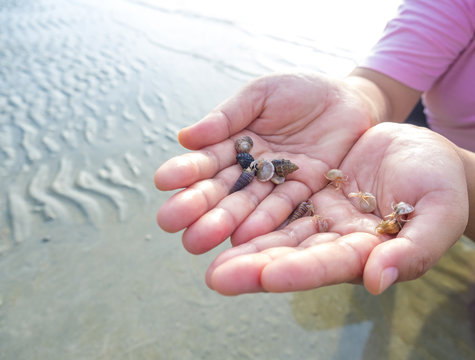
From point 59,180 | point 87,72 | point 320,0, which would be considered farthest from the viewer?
point 320,0

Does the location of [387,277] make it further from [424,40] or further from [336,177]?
[424,40]

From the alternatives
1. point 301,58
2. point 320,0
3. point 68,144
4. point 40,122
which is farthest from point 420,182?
point 320,0

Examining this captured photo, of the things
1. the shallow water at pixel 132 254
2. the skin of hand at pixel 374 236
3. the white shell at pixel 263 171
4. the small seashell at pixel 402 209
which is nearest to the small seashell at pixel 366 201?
the skin of hand at pixel 374 236

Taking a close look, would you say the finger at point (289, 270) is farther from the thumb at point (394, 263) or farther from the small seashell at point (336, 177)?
the small seashell at point (336, 177)

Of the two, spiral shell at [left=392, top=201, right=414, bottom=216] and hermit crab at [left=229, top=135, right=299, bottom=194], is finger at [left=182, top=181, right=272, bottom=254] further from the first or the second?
spiral shell at [left=392, top=201, right=414, bottom=216]

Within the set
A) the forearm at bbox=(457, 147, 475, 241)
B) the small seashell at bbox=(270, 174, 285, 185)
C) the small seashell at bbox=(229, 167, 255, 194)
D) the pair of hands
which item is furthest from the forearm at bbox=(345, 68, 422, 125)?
the small seashell at bbox=(229, 167, 255, 194)

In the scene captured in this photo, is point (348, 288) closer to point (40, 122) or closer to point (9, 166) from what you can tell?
point (9, 166)
